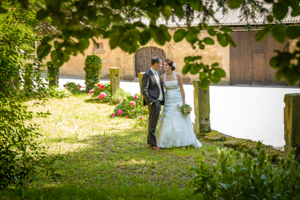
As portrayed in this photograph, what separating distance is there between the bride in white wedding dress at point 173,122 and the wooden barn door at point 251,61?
49.2ft

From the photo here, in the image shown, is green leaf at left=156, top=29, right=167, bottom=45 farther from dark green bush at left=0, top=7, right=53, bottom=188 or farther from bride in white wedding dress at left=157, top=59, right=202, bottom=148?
bride in white wedding dress at left=157, top=59, right=202, bottom=148

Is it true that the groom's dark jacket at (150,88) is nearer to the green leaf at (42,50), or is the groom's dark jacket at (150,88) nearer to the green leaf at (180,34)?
the green leaf at (180,34)

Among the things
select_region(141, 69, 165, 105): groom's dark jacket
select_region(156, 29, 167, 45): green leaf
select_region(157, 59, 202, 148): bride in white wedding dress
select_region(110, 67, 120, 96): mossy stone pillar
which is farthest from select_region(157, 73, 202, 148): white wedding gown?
select_region(110, 67, 120, 96): mossy stone pillar

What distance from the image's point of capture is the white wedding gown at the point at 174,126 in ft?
23.1

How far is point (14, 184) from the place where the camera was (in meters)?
4.36

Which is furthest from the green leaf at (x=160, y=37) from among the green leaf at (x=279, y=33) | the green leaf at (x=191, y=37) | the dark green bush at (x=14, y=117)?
the dark green bush at (x=14, y=117)

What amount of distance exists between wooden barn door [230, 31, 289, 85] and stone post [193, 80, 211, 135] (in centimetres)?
1390

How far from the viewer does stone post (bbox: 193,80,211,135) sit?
26.1 ft

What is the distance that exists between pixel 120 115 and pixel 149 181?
5864mm

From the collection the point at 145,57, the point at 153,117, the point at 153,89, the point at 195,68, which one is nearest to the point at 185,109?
the point at 153,117

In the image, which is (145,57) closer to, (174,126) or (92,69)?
(92,69)

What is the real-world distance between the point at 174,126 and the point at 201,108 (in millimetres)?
1267

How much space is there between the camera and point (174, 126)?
23.1ft

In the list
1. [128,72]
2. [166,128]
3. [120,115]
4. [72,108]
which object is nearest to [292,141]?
[166,128]
